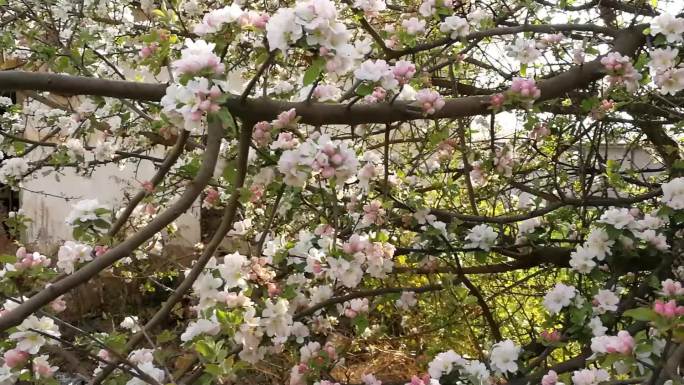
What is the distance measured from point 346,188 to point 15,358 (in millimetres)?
1445

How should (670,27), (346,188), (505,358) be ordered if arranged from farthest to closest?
(346,188) → (670,27) → (505,358)

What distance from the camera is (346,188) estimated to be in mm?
2908

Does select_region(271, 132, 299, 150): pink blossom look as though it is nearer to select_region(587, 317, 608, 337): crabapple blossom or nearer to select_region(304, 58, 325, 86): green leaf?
select_region(304, 58, 325, 86): green leaf

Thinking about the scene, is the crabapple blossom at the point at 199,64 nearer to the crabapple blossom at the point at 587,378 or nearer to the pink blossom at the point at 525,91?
the pink blossom at the point at 525,91

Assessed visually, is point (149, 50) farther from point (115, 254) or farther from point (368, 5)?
point (368, 5)

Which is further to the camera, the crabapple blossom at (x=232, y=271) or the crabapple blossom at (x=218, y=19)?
the crabapple blossom at (x=232, y=271)

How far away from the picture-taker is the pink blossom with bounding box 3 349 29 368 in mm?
1748

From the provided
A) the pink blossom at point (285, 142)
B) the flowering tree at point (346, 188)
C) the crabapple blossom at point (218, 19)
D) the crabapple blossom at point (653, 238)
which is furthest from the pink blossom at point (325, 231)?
the crabapple blossom at point (653, 238)

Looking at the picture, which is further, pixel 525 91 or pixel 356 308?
pixel 356 308

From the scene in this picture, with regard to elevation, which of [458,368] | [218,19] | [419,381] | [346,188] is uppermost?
[346,188]

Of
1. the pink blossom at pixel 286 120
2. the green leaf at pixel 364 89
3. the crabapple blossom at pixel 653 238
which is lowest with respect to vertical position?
the pink blossom at pixel 286 120

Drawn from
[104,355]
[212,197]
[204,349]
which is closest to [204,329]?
[204,349]

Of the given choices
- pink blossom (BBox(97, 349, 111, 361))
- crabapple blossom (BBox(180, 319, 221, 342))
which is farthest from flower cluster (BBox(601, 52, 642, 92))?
pink blossom (BBox(97, 349, 111, 361))

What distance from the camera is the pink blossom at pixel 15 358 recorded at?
1748mm
